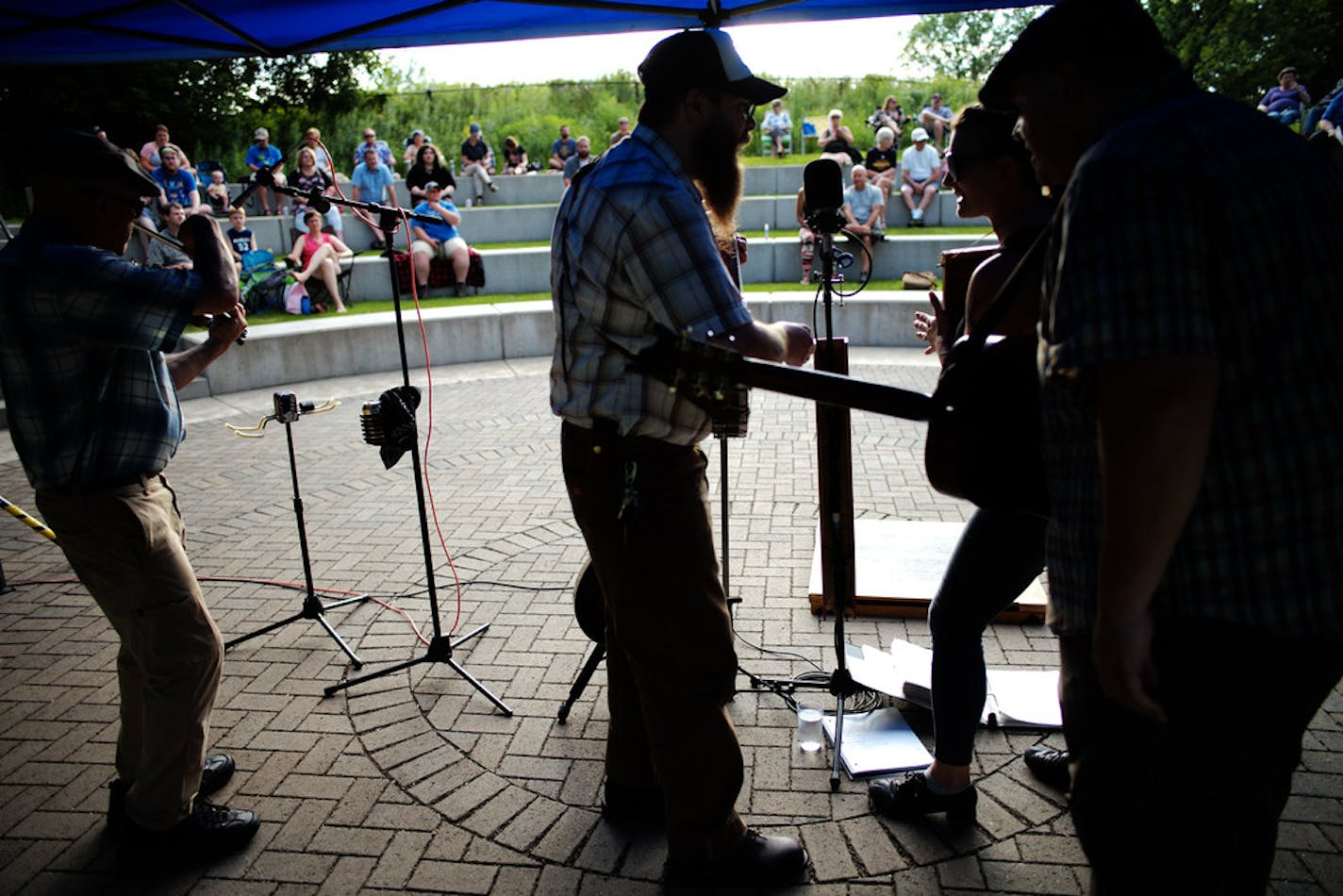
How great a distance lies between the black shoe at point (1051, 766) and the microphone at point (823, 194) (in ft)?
6.39

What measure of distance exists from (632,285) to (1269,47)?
29920 millimetres

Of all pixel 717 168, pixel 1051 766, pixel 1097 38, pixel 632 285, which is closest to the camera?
pixel 1097 38

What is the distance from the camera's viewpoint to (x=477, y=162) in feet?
63.0

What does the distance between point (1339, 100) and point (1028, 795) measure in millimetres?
13352

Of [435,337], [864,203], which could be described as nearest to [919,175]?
[864,203]

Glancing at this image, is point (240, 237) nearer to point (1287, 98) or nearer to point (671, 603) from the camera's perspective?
point (671, 603)

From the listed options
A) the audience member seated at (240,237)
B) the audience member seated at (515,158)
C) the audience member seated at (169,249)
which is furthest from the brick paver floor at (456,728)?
the audience member seated at (515,158)

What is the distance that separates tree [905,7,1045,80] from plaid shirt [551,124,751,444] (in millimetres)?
51556

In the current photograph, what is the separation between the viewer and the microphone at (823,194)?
127 inches

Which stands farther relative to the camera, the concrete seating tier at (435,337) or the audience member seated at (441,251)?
the audience member seated at (441,251)

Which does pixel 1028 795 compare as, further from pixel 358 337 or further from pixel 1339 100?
pixel 1339 100

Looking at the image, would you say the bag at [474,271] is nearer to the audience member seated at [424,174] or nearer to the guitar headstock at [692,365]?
the audience member seated at [424,174]

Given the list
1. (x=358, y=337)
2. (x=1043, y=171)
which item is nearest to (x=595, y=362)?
(x=1043, y=171)

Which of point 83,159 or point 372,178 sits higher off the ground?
point 372,178
